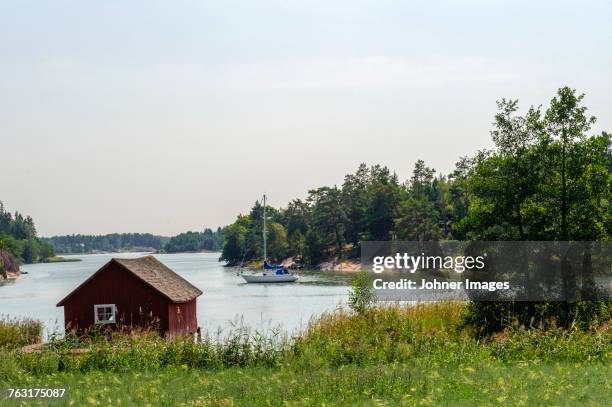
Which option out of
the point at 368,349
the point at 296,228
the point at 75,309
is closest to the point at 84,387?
the point at 368,349

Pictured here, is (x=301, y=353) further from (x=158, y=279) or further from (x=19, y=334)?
(x=158, y=279)

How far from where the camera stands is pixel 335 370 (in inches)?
634

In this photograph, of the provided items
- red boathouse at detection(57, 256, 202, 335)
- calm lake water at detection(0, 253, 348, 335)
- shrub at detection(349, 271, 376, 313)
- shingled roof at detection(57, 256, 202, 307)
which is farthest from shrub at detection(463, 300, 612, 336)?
calm lake water at detection(0, 253, 348, 335)

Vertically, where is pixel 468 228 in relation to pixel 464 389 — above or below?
above

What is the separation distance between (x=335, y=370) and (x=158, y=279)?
1915 cm

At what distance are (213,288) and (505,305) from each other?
248 ft

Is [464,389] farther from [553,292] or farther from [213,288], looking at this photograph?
[213,288]

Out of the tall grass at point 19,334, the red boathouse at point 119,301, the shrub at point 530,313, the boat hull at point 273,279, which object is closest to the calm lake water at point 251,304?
the boat hull at point 273,279

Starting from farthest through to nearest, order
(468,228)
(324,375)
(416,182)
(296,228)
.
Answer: (296,228) → (416,182) → (468,228) → (324,375)

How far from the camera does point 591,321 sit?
80.6ft

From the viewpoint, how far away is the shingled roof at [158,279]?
32.3m

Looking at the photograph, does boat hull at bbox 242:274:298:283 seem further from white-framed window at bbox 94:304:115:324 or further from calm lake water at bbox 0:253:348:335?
white-framed window at bbox 94:304:115:324

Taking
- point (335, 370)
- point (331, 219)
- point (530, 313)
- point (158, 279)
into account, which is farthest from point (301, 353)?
point (331, 219)

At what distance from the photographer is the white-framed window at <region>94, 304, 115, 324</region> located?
32.0 metres
